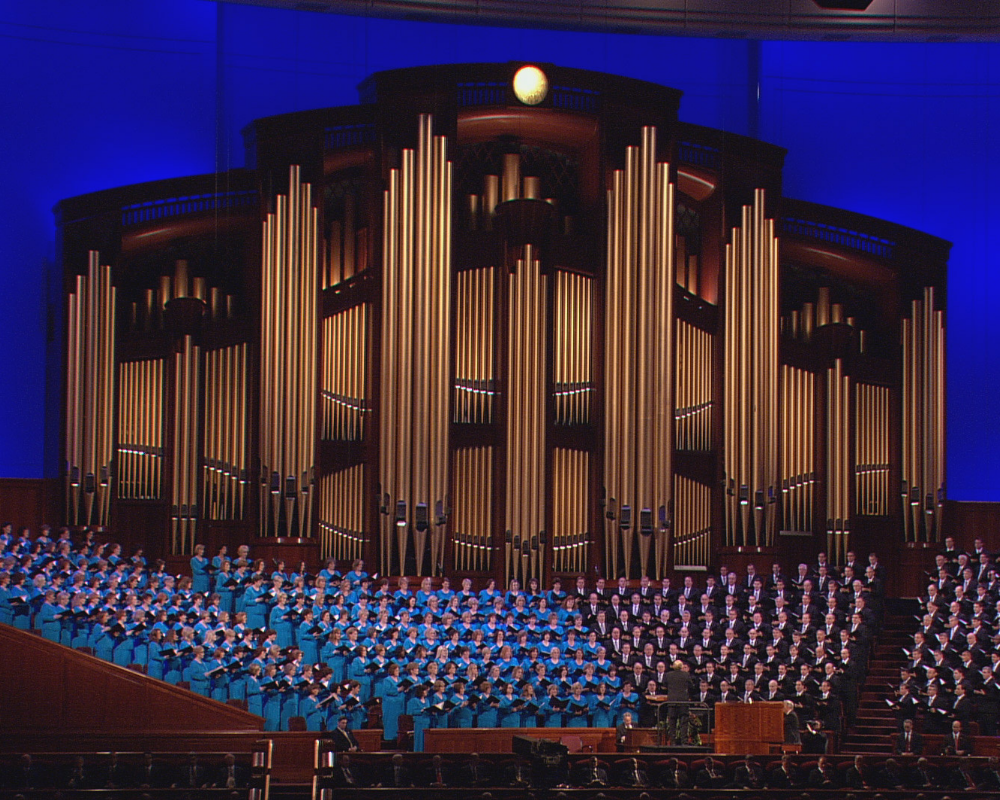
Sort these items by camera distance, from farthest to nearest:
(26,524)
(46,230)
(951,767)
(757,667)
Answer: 1. (46,230)
2. (26,524)
3. (757,667)
4. (951,767)

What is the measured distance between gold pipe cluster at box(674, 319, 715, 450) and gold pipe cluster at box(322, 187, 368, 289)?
339cm

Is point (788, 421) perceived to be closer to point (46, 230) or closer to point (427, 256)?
point (427, 256)

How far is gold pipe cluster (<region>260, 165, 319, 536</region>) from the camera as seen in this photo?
15094 mm

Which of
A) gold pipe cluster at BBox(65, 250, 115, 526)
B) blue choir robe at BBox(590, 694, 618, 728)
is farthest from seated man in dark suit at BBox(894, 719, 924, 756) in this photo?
gold pipe cluster at BBox(65, 250, 115, 526)

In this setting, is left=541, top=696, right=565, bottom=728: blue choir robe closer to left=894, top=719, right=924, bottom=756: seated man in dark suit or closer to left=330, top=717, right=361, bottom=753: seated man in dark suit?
left=330, top=717, right=361, bottom=753: seated man in dark suit

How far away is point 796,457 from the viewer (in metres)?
16.1

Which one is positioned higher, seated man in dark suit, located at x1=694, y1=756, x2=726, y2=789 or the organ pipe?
the organ pipe

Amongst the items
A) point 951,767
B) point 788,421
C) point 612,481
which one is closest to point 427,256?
point 612,481

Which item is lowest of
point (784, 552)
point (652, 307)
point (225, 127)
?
point (784, 552)

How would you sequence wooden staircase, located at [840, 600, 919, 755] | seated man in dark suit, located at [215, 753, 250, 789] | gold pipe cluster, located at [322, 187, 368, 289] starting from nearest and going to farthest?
1. seated man in dark suit, located at [215, 753, 250, 789]
2. wooden staircase, located at [840, 600, 919, 755]
3. gold pipe cluster, located at [322, 187, 368, 289]

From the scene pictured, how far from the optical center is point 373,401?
15.3 metres

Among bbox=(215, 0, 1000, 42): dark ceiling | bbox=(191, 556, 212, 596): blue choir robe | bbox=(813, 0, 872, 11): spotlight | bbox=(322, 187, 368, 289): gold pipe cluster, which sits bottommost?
bbox=(191, 556, 212, 596): blue choir robe

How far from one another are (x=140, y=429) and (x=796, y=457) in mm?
6822

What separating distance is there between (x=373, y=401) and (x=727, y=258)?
4041 mm
